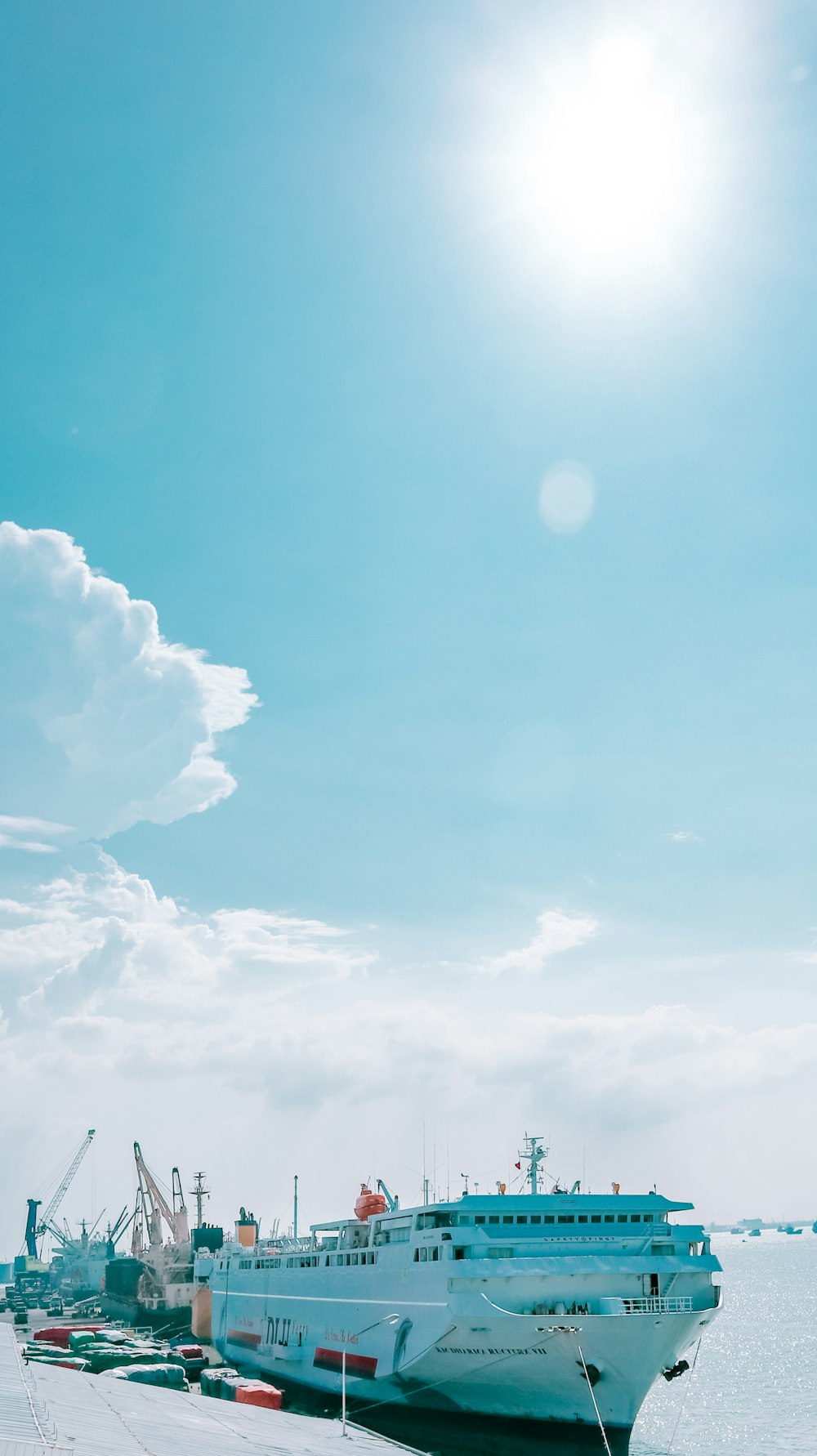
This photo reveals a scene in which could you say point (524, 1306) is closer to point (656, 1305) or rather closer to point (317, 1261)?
point (656, 1305)

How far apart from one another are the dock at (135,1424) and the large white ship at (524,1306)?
18.1ft

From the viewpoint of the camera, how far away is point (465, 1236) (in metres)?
48.8

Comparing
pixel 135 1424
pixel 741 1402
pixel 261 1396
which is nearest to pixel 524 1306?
pixel 135 1424

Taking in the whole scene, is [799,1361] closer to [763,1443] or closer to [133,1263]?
[763,1443]

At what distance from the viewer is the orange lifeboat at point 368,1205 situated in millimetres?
64062

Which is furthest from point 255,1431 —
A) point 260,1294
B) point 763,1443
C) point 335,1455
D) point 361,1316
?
point 260,1294

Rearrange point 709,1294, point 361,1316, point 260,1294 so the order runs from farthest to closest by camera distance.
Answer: point 260,1294 → point 361,1316 → point 709,1294

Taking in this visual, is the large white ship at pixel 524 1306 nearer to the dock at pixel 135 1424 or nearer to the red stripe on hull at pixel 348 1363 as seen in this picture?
the red stripe on hull at pixel 348 1363

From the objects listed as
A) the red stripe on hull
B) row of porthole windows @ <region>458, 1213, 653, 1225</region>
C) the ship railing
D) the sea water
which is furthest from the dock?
the sea water

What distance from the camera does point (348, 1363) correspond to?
56781 mm

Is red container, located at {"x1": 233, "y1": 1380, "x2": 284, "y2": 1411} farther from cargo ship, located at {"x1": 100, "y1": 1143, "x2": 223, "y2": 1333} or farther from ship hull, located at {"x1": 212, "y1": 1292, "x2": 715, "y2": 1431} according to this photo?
cargo ship, located at {"x1": 100, "y1": 1143, "x2": 223, "y2": 1333}

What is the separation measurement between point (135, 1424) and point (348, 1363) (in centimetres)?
2785

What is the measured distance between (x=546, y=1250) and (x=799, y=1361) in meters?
70.9

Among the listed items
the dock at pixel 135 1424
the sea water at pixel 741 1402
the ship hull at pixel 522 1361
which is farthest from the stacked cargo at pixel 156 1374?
the sea water at pixel 741 1402
